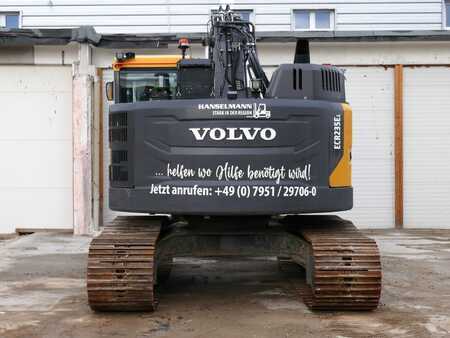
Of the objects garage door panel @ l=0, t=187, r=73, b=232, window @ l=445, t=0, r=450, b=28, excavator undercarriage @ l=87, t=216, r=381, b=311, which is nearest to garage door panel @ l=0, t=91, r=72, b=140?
garage door panel @ l=0, t=187, r=73, b=232

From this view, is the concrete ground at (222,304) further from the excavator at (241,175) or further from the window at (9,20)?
the window at (9,20)

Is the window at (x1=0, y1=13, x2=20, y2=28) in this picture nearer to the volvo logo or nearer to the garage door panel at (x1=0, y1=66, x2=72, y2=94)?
the garage door panel at (x1=0, y1=66, x2=72, y2=94)

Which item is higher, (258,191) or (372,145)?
(372,145)

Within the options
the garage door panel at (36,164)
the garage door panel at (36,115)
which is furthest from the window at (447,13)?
the garage door panel at (36,164)

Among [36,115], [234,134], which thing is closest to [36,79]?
[36,115]

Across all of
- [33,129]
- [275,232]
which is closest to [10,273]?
[275,232]

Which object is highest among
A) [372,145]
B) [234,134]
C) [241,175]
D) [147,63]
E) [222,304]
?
[147,63]

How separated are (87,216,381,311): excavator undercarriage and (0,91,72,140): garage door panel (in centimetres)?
799

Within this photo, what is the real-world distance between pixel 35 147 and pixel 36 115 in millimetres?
689

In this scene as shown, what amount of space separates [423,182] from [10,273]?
9300 mm

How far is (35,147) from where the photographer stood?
48.9ft

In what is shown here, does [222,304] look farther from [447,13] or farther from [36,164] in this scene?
[447,13]

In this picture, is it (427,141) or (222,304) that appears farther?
(427,141)

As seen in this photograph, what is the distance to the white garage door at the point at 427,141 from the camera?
1512 centimetres
